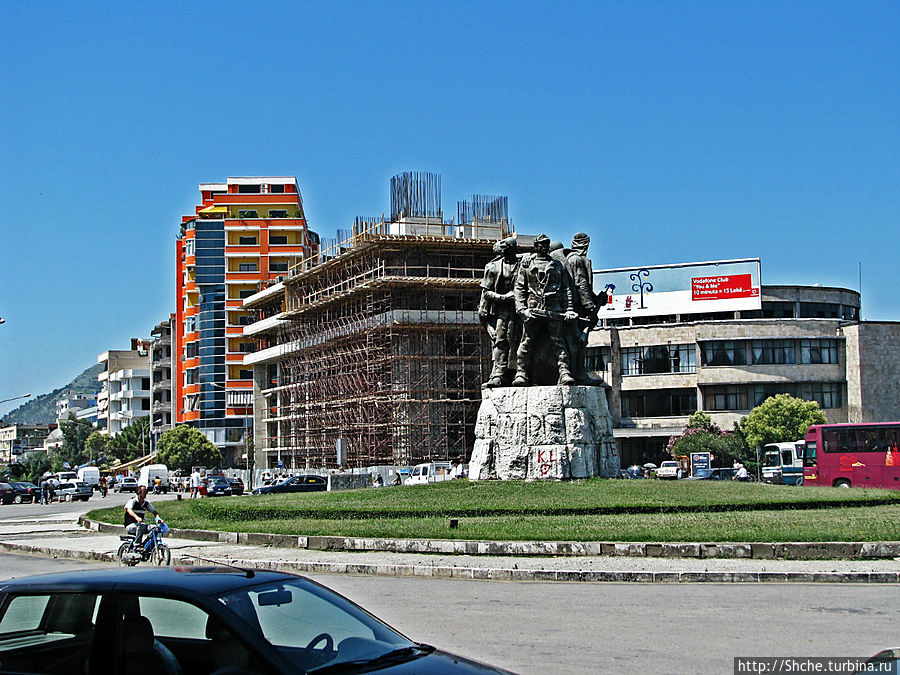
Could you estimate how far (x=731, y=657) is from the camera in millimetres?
8148

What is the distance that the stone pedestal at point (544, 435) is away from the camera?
992 inches

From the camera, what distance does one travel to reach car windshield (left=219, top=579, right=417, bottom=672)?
5027 millimetres

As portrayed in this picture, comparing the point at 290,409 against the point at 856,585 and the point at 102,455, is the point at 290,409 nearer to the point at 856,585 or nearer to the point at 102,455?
the point at 102,455

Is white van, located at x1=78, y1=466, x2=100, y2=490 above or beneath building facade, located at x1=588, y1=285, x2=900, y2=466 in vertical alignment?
beneath

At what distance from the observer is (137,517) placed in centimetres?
1617

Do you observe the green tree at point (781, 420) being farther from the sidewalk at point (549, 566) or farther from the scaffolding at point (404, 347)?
the sidewalk at point (549, 566)

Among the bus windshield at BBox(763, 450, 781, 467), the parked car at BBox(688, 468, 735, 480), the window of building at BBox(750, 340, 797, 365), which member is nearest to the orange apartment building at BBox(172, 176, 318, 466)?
the window of building at BBox(750, 340, 797, 365)

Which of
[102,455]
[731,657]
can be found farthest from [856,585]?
[102,455]

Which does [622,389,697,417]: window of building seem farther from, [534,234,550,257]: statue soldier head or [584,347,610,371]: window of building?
[534,234,550,257]: statue soldier head

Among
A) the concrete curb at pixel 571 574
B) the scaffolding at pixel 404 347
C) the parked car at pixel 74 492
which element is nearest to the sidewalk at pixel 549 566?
the concrete curb at pixel 571 574

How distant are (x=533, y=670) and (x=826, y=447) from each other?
3294 centimetres

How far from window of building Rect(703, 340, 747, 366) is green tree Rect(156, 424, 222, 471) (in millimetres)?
40741

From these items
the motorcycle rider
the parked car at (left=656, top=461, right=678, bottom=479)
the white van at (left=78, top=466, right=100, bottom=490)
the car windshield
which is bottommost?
the white van at (left=78, top=466, right=100, bottom=490)

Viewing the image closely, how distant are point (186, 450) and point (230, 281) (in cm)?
1542
